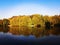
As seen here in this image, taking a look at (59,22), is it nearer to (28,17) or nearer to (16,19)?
(28,17)

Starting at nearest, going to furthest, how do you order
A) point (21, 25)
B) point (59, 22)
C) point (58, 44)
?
point (58, 44)
point (59, 22)
point (21, 25)

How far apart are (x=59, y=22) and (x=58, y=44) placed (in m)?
18.0

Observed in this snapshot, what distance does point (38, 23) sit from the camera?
26656 millimetres

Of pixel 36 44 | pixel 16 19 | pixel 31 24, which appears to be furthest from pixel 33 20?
pixel 36 44

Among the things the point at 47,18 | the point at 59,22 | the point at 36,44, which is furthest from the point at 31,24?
the point at 36,44

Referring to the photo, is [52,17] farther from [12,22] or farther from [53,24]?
[12,22]

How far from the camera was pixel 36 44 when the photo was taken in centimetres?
783

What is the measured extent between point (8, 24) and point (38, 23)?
5.00 metres

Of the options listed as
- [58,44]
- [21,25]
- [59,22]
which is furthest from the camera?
[21,25]

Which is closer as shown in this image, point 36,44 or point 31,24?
point 36,44

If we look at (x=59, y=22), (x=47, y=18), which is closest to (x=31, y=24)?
(x=47, y=18)

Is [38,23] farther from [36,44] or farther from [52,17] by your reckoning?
[36,44]

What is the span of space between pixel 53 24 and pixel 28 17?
4190mm

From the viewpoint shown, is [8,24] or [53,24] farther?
[8,24]
